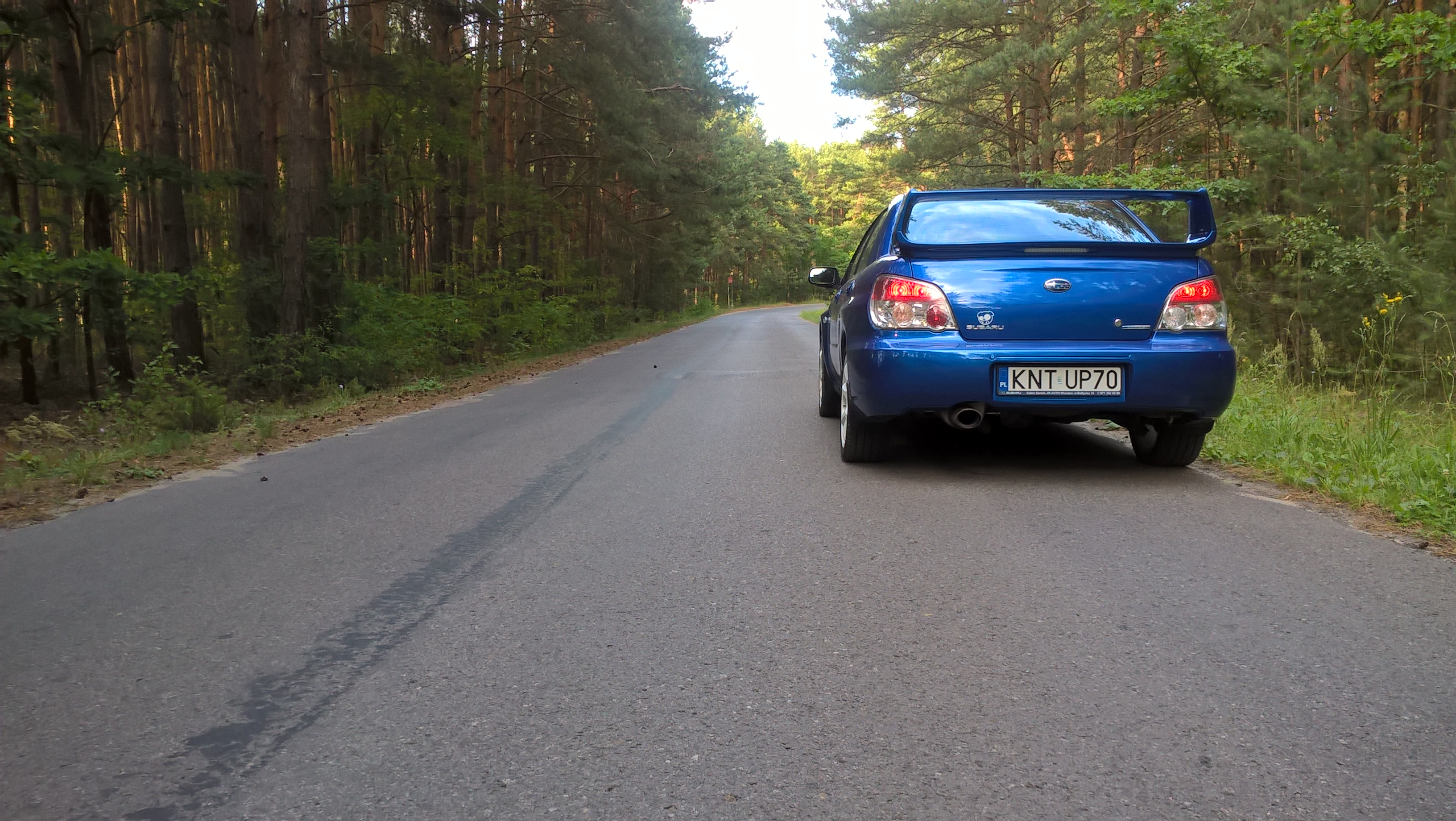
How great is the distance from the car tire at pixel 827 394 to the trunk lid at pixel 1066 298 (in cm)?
282

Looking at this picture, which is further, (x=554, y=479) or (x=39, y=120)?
(x=39, y=120)

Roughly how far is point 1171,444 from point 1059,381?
1.23 m

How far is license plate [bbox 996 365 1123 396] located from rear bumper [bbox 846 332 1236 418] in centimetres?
3

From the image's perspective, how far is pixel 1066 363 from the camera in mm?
5527

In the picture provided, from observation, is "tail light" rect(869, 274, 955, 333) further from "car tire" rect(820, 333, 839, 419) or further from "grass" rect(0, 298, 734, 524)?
"grass" rect(0, 298, 734, 524)

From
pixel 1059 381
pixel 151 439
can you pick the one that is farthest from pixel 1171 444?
pixel 151 439

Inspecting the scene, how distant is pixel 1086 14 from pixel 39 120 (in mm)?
21592

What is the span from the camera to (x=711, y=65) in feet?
112

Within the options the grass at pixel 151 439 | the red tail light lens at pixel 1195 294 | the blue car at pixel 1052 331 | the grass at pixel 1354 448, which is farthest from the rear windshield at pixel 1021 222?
the grass at pixel 151 439

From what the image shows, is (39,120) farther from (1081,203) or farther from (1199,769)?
(1199,769)

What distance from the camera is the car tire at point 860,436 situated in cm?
634

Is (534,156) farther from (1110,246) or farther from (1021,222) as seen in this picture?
(1110,246)

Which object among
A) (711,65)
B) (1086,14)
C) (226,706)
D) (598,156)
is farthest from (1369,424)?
(711,65)

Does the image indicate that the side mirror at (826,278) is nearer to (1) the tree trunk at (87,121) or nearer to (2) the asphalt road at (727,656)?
(2) the asphalt road at (727,656)
